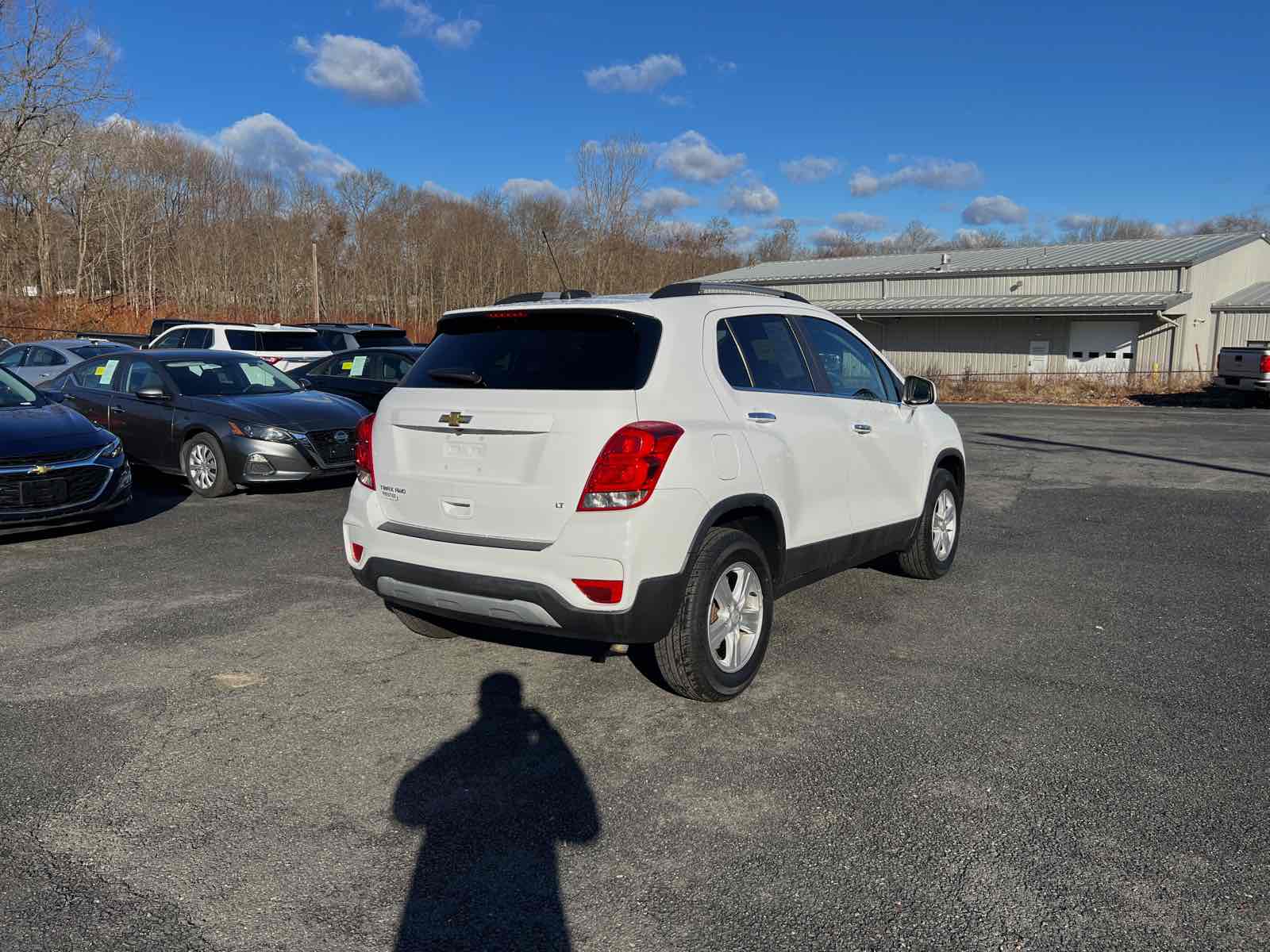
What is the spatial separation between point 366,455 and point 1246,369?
26.3 m

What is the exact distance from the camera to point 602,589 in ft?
12.7

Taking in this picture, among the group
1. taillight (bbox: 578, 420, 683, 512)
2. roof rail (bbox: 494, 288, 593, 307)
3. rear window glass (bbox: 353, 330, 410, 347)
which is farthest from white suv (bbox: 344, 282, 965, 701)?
rear window glass (bbox: 353, 330, 410, 347)

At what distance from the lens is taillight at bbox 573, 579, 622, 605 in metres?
3.86

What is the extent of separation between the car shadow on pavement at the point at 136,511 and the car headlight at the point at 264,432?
3.34ft

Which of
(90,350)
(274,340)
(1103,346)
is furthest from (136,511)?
(1103,346)

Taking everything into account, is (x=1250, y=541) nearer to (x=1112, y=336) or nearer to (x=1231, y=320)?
(x=1112, y=336)

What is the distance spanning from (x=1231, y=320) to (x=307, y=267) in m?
47.1

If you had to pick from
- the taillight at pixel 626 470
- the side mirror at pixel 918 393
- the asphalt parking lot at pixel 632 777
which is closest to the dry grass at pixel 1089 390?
the asphalt parking lot at pixel 632 777

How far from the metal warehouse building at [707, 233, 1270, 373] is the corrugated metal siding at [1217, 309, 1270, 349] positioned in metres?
0.03

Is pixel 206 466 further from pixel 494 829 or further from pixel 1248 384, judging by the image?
pixel 1248 384

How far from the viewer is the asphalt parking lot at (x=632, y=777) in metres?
2.81

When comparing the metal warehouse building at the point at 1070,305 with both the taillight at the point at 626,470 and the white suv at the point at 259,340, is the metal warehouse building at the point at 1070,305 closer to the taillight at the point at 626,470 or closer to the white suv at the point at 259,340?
the white suv at the point at 259,340

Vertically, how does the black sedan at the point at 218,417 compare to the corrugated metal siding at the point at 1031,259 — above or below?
below

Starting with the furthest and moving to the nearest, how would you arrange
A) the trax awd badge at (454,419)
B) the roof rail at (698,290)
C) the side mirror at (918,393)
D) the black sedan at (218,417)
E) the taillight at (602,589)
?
the black sedan at (218,417) → the side mirror at (918,393) → the roof rail at (698,290) → the trax awd badge at (454,419) → the taillight at (602,589)
